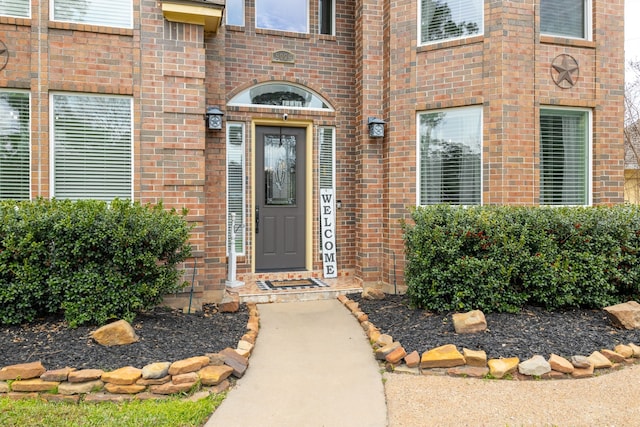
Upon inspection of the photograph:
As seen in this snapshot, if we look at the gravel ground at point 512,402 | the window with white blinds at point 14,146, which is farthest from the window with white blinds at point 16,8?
Result: the gravel ground at point 512,402

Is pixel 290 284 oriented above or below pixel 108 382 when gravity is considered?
above

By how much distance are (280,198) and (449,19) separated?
3.74 m

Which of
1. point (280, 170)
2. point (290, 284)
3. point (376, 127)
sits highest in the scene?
point (376, 127)

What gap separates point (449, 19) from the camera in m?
6.29

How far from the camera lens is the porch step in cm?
579

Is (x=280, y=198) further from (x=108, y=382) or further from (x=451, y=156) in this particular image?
(x=108, y=382)

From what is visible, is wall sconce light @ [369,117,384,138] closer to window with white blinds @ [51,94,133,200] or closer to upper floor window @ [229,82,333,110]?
upper floor window @ [229,82,333,110]

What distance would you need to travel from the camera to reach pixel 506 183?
589 cm

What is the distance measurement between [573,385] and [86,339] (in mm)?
4259

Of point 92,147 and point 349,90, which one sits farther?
point 349,90

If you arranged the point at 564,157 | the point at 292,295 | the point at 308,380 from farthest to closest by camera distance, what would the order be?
the point at 564,157 < the point at 292,295 < the point at 308,380

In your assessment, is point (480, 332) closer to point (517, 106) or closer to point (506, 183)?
point (506, 183)

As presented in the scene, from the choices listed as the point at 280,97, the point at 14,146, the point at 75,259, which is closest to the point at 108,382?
the point at 75,259

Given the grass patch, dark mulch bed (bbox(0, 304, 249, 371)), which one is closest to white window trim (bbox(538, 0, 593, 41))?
dark mulch bed (bbox(0, 304, 249, 371))
